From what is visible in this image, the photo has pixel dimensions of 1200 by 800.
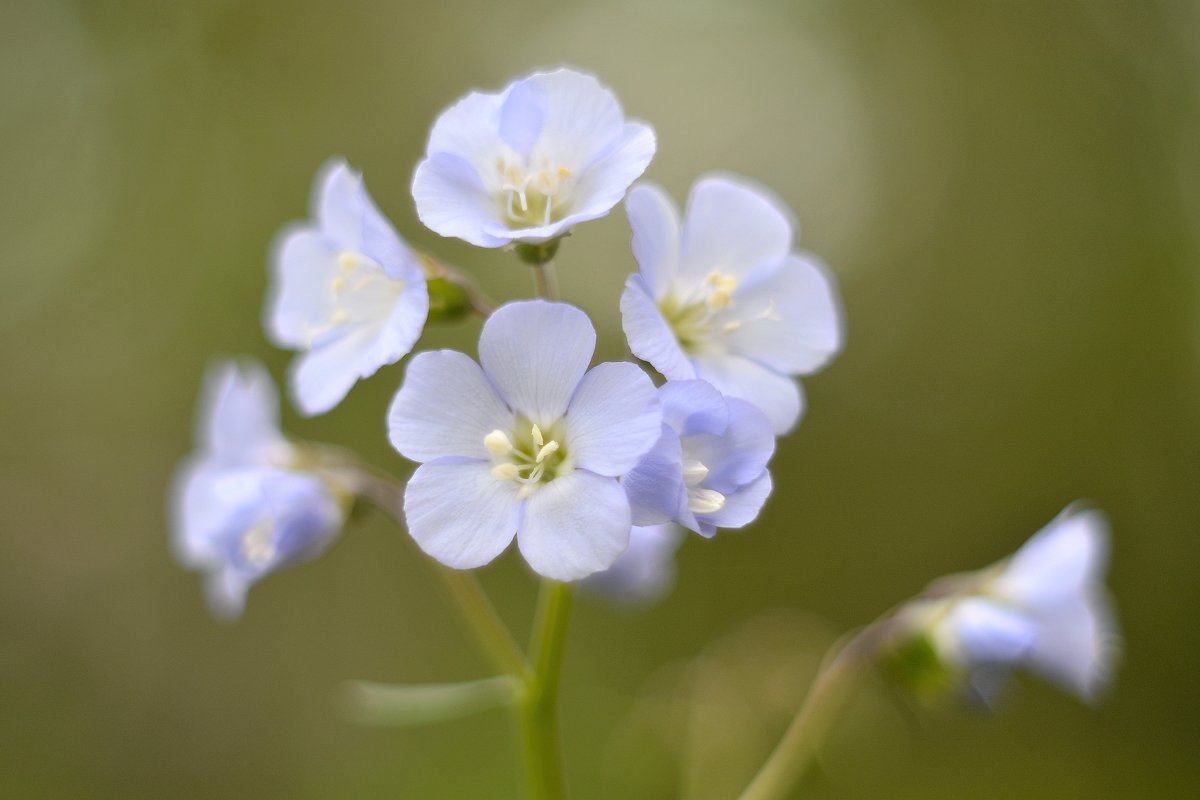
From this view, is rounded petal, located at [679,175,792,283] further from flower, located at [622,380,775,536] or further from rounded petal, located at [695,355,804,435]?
flower, located at [622,380,775,536]

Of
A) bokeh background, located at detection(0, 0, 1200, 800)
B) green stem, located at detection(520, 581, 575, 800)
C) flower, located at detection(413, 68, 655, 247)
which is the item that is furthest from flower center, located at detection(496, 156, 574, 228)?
bokeh background, located at detection(0, 0, 1200, 800)

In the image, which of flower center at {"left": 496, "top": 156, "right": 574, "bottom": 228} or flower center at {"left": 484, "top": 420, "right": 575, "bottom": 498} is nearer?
flower center at {"left": 484, "top": 420, "right": 575, "bottom": 498}

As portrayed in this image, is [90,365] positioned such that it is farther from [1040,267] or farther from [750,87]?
[1040,267]

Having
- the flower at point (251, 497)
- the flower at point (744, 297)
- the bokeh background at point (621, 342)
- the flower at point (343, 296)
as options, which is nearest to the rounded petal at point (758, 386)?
the flower at point (744, 297)

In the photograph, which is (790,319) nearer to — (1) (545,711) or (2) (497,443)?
(2) (497,443)

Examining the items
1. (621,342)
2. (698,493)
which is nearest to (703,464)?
(698,493)

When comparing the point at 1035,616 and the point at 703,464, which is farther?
the point at 1035,616

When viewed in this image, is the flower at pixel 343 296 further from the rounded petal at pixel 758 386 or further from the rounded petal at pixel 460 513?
the rounded petal at pixel 758 386
